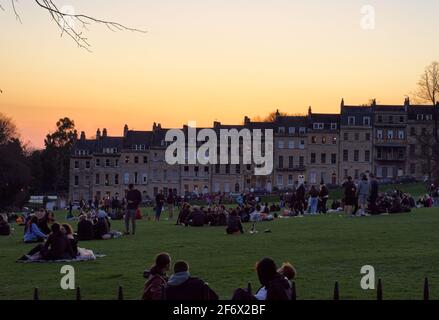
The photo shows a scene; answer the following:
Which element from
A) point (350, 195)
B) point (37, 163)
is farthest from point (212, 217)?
point (37, 163)

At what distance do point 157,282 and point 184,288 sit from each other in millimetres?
927

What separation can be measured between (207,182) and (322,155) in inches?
755

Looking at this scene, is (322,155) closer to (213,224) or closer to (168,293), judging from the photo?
(213,224)

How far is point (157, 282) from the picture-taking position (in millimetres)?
13391

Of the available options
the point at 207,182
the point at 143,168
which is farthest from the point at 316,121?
the point at 143,168

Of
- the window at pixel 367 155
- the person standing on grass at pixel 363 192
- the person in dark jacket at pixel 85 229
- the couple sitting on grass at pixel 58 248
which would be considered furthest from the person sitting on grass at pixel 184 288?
the window at pixel 367 155

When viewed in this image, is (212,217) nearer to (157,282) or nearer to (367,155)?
(157,282)

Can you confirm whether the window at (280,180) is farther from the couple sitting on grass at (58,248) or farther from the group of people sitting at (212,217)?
the couple sitting on grass at (58,248)

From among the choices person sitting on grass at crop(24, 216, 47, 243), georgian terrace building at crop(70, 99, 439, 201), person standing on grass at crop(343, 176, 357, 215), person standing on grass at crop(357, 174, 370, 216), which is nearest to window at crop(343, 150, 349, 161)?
georgian terrace building at crop(70, 99, 439, 201)

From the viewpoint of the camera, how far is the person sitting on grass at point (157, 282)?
13180 millimetres

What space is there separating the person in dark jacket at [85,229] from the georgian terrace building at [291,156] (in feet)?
306

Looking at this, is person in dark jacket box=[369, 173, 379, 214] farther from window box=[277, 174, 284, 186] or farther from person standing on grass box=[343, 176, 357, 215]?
window box=[277, 174, 284, 186]

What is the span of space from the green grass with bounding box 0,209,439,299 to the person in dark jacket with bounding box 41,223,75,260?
0.71 m
